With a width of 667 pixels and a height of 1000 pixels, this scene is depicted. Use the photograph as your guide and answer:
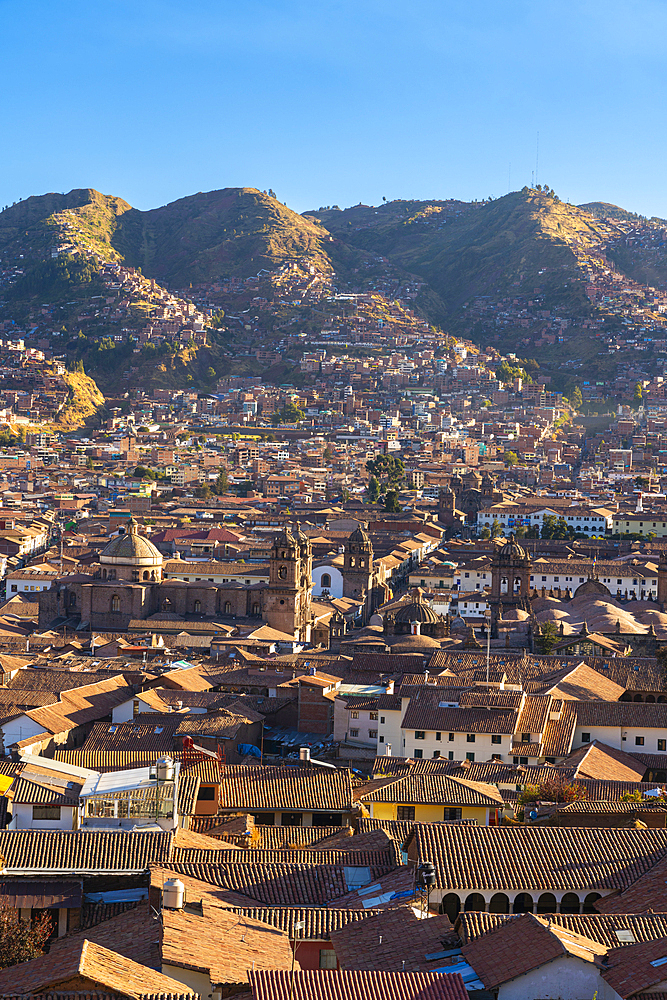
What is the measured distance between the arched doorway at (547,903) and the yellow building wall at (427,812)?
4832 millimetres

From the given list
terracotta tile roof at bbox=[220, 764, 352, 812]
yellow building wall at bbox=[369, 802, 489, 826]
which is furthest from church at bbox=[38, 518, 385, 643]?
yellow building wall at bbox=[369, 802, 489, 826]

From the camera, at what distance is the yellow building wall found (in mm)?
22688

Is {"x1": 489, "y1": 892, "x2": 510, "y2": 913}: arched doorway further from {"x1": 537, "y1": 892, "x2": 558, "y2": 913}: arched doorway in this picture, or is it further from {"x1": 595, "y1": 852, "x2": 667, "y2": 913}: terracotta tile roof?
{"x1": 595, "y1": 852, "x2": 667, "y2": 913}: terracotta tile roof

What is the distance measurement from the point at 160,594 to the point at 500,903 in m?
41.6

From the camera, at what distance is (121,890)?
1698 centimetres

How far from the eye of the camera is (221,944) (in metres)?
14.5

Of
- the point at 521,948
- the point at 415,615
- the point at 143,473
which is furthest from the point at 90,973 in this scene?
the point at 143,473

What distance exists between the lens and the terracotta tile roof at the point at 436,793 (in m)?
23.0

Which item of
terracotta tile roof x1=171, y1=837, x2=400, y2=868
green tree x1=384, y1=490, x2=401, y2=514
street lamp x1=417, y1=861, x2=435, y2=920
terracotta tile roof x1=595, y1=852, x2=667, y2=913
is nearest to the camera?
terracotta tile roof x1=595, y1=852, x2=667, y2=913

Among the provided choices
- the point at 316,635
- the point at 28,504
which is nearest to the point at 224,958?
the point at 316,635

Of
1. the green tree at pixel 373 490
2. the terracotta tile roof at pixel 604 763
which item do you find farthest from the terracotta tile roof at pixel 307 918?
the green tree at pixel 373 490

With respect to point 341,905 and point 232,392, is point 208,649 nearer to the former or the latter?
point 341,905

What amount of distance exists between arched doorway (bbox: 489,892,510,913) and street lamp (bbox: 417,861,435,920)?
78 cm

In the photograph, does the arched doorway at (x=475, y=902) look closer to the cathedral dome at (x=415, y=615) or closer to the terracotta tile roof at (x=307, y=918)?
the terracotta tile roof at (x=307, y=918)
